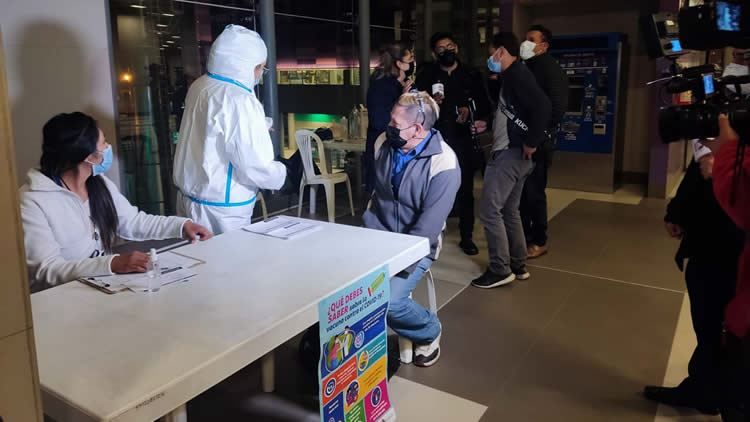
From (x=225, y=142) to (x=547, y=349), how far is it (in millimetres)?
1878

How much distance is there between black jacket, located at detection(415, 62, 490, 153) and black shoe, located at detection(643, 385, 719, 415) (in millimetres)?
2458

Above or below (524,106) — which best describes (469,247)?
below

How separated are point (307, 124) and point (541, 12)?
320cm

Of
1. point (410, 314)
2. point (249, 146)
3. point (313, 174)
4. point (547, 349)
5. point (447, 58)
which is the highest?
point (447, 58)

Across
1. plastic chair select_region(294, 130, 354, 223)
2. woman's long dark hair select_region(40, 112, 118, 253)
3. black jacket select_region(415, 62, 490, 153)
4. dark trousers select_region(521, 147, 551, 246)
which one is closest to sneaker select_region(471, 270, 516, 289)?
dark trousers select_region(521, 147, 551, 246)

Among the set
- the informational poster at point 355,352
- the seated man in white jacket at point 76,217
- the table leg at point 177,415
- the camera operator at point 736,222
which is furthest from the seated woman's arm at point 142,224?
the camera operator at point 736,222

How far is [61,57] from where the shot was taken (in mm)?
3541

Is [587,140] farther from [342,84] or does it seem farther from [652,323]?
[652,323]

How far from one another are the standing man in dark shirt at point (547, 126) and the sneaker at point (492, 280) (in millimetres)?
659

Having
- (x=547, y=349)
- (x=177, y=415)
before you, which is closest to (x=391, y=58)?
(x=547, y=349)

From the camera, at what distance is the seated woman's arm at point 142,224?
8.02 ft

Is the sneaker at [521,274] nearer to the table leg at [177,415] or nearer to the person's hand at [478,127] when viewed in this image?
the person's hand at [478,127]

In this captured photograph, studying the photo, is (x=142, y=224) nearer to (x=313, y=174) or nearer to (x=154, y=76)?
(x=154, y=76)

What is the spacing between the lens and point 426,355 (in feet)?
9.16
